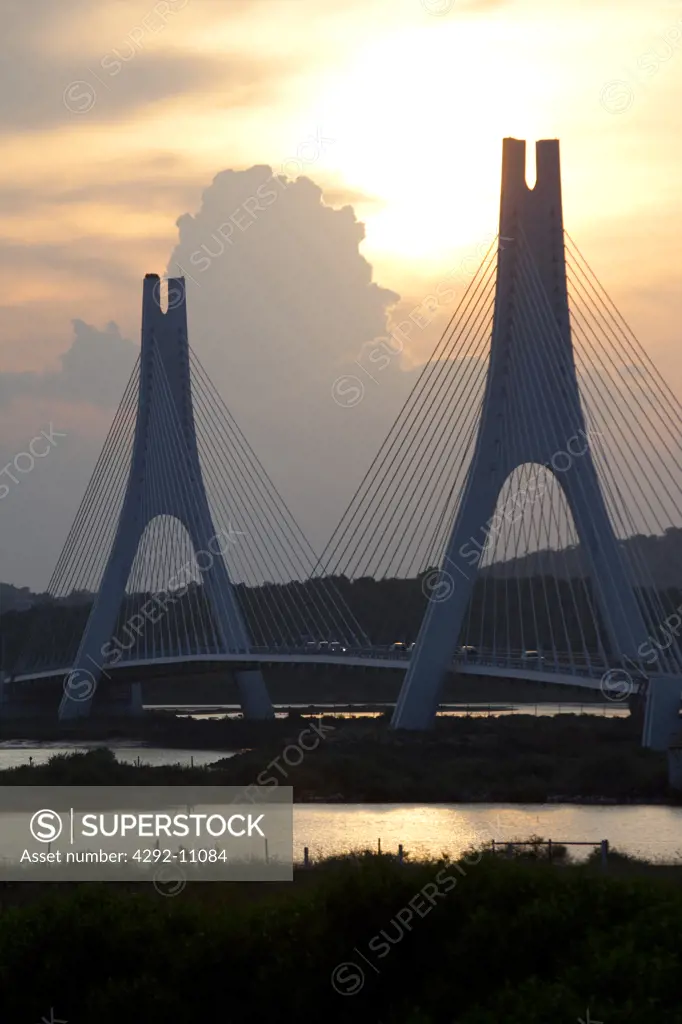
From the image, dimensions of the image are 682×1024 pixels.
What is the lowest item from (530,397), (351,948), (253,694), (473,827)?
(351,948)

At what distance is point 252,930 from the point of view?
538 inches

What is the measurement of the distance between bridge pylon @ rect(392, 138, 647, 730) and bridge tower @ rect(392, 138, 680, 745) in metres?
0.02

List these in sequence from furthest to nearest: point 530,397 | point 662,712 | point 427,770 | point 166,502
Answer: point 166,502 < point 530,397 < point 427,770 < point 662,712

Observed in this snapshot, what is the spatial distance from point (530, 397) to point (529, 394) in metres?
0.06

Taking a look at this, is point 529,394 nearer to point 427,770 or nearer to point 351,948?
point 427,770

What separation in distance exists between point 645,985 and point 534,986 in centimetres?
77

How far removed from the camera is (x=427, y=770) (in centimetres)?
3425

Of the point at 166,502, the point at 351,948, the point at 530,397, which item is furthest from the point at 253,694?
the point at 351,948

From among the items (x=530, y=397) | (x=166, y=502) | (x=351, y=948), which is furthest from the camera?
(x=166, y=502)

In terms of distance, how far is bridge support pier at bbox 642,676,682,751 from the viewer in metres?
32.4

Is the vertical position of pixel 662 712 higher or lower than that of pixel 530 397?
lower

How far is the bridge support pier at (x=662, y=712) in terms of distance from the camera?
32406 mm

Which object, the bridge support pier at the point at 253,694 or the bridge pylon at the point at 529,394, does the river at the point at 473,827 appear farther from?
the bridge support pier at the point at 253,694

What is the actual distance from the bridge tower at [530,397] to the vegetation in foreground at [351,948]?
20.2 metres
